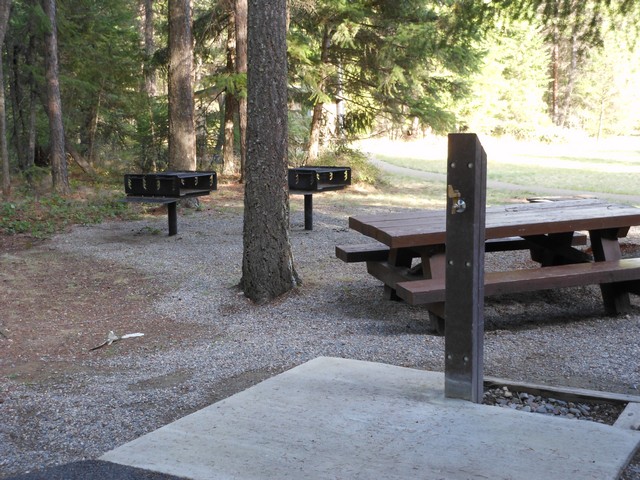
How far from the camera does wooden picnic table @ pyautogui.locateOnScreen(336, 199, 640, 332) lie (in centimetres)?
630

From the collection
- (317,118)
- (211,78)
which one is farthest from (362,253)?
(317,118)

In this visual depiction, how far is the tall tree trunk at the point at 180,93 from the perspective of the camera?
1529 cm

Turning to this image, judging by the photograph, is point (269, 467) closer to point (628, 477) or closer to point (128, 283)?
point (628, 477)

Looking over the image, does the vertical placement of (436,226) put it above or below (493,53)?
below

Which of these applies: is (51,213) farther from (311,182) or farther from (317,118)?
(317,118)

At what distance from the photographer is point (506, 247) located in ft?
26.7

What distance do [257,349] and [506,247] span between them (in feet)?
11.0

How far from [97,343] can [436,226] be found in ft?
10.9

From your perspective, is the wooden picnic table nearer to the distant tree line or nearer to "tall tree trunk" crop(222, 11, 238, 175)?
the distant tree line

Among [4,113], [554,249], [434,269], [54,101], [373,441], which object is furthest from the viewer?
[54,101]

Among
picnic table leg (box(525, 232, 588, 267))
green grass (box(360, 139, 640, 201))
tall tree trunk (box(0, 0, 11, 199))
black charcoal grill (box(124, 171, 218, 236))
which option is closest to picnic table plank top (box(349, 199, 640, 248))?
picnic table leg (box(525, 232, 588, 267))

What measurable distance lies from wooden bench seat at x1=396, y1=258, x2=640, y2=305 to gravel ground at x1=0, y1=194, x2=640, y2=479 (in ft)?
1.28

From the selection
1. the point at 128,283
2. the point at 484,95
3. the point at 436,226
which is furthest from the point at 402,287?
the point at 484,95

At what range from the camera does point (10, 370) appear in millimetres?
5918
